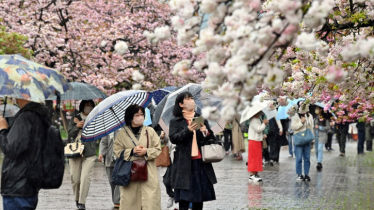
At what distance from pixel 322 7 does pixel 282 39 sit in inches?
12.2

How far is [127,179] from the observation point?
920 centimetres

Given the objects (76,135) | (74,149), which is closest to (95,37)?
(76,135)

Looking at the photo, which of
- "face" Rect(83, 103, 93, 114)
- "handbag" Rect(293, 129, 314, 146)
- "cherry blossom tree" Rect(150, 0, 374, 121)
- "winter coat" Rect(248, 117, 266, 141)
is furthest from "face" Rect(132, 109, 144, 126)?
"handbag" Rect(293, 129, 314, 146)

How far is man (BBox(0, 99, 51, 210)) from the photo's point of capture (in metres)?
6.52

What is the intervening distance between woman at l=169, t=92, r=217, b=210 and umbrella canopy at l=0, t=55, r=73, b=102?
2999 mm

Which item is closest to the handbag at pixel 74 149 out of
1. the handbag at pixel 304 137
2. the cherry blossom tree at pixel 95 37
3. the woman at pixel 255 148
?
the woman at pixel 255 148

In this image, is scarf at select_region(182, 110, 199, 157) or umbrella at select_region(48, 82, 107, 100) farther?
umbrella at select_region(48, 82, 107, 100)

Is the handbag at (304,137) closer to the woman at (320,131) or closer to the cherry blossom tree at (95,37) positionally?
the woman at (320,131)

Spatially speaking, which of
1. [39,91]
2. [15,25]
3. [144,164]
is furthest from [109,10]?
[39,91]

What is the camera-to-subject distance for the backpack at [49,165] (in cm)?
658

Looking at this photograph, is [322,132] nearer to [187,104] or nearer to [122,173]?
[187,104]

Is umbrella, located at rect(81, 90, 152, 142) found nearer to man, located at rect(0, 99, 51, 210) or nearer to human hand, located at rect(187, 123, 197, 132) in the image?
human hand, located at rect(187, 123, 197, 132)

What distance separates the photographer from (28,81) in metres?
6.50

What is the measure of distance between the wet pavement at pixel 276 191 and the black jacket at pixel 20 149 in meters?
5.62
